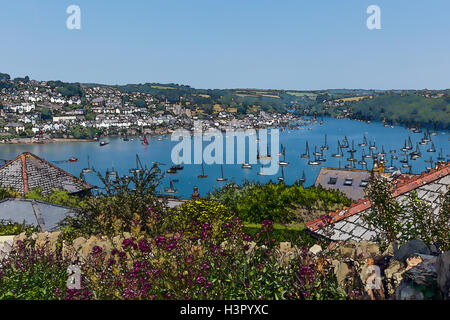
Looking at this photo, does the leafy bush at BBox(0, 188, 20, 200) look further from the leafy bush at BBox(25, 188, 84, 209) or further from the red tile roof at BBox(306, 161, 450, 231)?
the red tile roof at BBox(306, 161, 450, 231)

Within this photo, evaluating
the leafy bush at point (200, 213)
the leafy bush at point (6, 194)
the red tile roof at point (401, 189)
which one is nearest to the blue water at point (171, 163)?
the leafy bush at point (6, 194)

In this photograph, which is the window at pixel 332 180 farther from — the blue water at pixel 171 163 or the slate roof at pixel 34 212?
the blue water at pixel 171 163

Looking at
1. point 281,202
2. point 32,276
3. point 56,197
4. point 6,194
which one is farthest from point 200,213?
point 6,194

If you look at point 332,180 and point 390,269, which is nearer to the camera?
point 390,269
